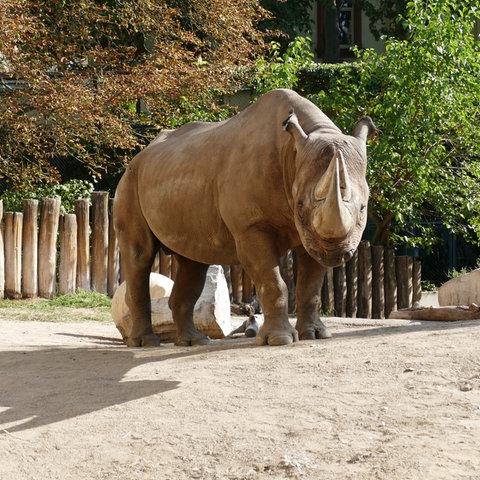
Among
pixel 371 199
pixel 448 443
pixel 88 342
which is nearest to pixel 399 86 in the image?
pixel 371 199

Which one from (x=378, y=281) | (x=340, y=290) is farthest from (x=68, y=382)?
(x=378, y=281)

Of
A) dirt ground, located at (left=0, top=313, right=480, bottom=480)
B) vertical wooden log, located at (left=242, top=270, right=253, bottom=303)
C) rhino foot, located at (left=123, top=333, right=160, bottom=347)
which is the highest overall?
vertical wooden log, located at (left=242, top=270, right=253, bottom=303)

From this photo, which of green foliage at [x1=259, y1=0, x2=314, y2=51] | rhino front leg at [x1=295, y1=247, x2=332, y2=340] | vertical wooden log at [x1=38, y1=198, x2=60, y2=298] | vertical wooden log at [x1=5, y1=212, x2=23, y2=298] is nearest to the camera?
rhino front leg at [x1=295, y1=247, x2=332, y2=340]

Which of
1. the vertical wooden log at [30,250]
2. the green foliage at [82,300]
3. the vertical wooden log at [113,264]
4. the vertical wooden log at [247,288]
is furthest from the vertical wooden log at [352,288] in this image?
the vertical wooden log at [30,250]

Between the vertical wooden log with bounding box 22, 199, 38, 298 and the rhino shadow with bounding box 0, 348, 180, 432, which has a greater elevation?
the vertical wooden log with bounding box 22, 199, 38, 298

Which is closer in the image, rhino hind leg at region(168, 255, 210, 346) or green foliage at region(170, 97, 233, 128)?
rhino hind leg at region(168, 255, 210, 346)

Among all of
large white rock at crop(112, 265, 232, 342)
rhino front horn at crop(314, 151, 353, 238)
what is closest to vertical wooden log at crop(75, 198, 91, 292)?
large white rock at crop(112, 265, 232, 342)

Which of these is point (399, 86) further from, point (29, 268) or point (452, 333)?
point (452, 333)

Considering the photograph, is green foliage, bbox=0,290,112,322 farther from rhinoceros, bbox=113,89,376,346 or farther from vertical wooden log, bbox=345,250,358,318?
rhinoceros, bbox=113,89,376,346

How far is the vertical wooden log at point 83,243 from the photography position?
14.1m

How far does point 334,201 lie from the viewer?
6020 millimetres

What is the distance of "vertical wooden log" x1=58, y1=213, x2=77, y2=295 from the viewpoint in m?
13.9

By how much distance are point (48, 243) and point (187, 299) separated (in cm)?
567

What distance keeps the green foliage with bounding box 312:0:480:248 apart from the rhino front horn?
7.79m
